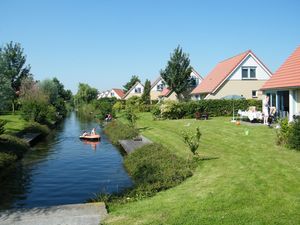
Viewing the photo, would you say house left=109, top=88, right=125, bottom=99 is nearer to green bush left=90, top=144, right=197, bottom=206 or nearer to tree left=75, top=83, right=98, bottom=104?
tree left=75, top=83, right=98, bottom=104

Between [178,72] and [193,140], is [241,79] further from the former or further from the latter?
[193,140]

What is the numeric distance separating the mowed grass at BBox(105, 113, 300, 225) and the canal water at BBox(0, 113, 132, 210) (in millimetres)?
3905

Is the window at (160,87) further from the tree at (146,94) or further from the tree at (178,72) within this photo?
the tree at (178,72)

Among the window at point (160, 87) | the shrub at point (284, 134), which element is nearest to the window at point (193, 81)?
the window at point (160, 87)

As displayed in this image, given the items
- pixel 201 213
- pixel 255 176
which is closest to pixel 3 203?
pixel 201 213

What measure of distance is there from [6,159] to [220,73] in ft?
111

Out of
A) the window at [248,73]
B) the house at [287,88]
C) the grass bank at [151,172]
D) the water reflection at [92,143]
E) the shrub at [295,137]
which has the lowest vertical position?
the water reflection at [92,143]

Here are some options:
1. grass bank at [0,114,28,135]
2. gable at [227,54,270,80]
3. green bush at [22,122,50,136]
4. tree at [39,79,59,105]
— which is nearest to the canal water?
grass bank at [0,114,28,135]

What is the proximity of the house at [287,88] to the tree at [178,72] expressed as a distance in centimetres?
2629

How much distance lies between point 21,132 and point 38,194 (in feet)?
59.1

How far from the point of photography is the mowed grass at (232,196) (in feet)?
27.6

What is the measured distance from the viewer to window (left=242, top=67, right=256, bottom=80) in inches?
1785

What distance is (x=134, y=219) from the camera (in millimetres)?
8719

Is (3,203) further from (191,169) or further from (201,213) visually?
(201,213)
